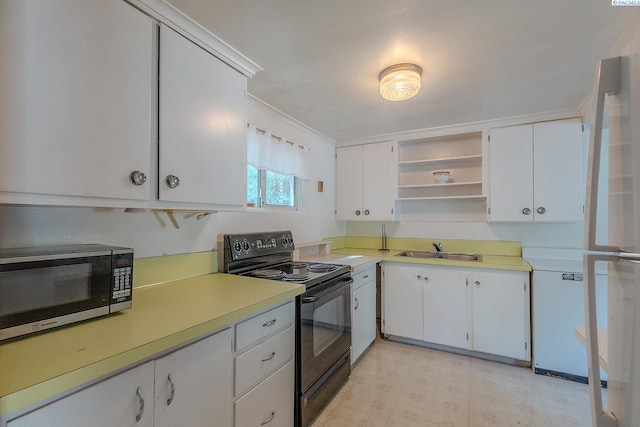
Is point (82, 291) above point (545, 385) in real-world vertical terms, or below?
above

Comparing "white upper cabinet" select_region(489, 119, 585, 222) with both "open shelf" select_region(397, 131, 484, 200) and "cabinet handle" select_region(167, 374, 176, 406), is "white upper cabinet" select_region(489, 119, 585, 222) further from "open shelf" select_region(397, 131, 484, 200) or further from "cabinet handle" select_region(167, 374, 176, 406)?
"cabinet handle" select_region(167, 374, 176, 406)

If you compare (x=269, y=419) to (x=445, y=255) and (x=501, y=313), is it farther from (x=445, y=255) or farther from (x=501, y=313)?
(x=445, y=255)

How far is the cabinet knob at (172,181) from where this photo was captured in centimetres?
129

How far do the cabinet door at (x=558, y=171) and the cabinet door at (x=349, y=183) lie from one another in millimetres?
1658

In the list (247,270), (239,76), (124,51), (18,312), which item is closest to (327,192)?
(247,270)

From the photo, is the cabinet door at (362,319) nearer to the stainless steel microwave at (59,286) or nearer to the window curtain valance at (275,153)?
the window curtain valance at (275,153)

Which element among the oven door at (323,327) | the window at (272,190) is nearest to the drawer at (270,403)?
the oven door at (323,327)

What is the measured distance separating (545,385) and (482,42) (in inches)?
97.0

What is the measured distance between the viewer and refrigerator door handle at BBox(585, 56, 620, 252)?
648 millimetres

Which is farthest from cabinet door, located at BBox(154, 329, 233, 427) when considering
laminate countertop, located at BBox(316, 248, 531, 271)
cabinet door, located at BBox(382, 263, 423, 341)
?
cabinet door, located at BBox(382, 263, 423, 341)

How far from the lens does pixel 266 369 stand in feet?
4.67

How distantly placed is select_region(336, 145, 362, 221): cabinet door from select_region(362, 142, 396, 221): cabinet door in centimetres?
6

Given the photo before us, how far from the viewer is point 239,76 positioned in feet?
5.49

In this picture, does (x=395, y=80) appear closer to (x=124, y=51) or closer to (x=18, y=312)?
(x=124, y=51)
